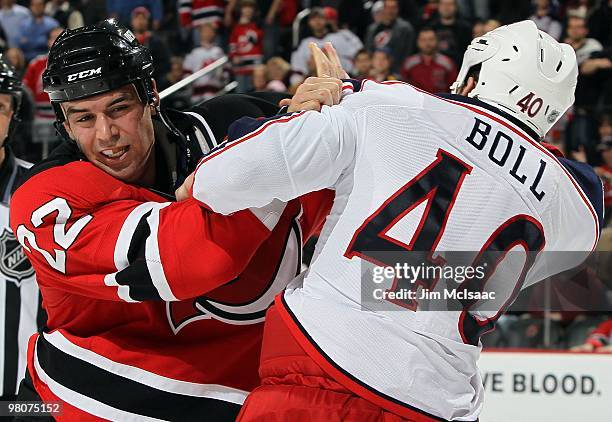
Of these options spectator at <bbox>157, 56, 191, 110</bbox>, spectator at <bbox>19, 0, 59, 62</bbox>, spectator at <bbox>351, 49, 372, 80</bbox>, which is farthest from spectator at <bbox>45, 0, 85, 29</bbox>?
spectator at <bbox>351, 49, 372, 80</bbox>

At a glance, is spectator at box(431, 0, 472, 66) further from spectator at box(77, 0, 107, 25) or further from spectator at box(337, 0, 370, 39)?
spectator at box(77, 0, 107, 25)

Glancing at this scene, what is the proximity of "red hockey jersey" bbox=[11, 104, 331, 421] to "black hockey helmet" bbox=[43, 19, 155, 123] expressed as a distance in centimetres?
17

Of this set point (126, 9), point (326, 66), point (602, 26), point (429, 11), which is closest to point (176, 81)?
point (126, 9)

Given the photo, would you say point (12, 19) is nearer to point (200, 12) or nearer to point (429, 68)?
point (200, 12)

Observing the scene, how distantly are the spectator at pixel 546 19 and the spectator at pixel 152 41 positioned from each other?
3342 mm

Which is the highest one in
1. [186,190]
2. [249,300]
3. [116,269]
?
[186,190]

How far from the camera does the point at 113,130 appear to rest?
89.9 inches

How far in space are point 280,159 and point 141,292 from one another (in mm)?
Answer: 487

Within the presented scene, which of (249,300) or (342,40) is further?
(342,40)

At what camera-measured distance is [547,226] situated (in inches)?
76.7

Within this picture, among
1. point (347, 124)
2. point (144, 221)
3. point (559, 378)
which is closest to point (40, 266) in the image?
point (144, 221)

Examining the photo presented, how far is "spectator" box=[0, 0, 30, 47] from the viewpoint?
978 centimetres

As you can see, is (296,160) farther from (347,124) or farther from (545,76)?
(545,76)

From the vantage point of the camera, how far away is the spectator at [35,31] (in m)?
9.62
